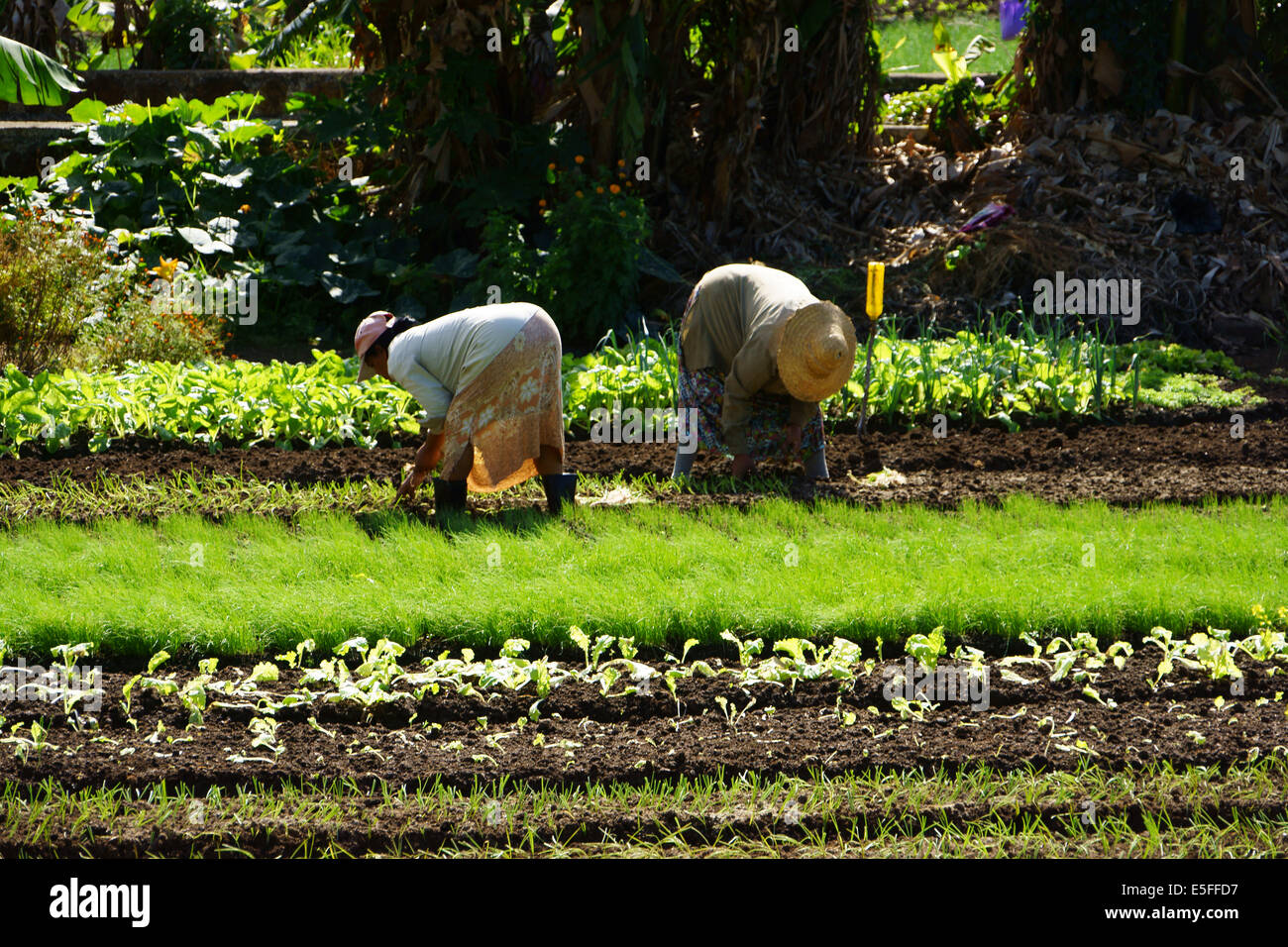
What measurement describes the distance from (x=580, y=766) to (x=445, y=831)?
0.57 m

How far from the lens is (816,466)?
7.77m

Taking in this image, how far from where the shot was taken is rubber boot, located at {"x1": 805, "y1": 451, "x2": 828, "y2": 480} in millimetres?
7746

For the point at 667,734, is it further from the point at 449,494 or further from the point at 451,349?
the point at 451,349

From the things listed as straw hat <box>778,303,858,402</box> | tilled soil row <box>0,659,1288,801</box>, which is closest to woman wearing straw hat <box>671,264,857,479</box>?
straw hat <box>778,303,858,402</box>

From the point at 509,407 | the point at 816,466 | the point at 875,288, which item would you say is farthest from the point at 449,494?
the point at 875,288

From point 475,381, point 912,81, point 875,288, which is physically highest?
point 912,81

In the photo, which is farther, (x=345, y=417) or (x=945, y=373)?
(x=945, y=373)

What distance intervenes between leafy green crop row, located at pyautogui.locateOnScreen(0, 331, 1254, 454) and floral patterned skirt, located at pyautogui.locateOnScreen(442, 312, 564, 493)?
175 cm

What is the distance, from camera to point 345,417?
340 inches

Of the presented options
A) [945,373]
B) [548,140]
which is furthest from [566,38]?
[945,373]

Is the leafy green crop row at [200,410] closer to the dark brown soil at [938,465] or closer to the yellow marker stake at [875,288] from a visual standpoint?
the dark brown soil at [938,465]

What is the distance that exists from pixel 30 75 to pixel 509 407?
4.26 meters
